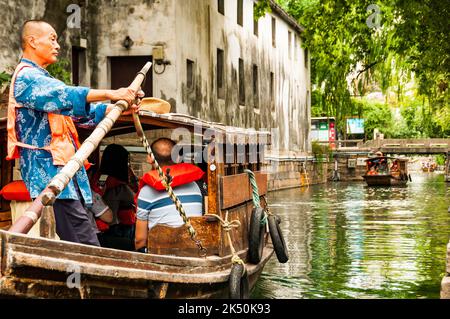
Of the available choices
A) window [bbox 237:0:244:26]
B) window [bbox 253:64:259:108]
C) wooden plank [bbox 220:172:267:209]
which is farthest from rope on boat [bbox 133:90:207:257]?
window [bbox 253:64:259:108]

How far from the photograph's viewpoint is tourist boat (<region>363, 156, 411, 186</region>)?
4372 cm

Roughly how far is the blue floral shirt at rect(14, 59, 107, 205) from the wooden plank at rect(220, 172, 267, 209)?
249 centimetres

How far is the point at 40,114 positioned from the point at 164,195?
7.33ft

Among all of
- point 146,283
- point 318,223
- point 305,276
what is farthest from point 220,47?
point 146,283

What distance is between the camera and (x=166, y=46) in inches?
858

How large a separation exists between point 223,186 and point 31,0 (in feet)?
38.3

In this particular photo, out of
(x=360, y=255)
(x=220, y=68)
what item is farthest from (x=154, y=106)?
(x=220, y=68)

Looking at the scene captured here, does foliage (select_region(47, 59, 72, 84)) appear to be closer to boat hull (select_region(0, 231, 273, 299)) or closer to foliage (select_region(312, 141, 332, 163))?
boat hull (select_region(0, 231, 273, 299))

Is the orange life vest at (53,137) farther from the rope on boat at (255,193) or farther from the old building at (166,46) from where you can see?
the old building at (166,46)

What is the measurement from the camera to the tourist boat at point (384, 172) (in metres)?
43.7

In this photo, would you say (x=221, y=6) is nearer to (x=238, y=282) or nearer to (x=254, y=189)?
(x=254, y=189)

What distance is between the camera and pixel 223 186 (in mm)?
8250
